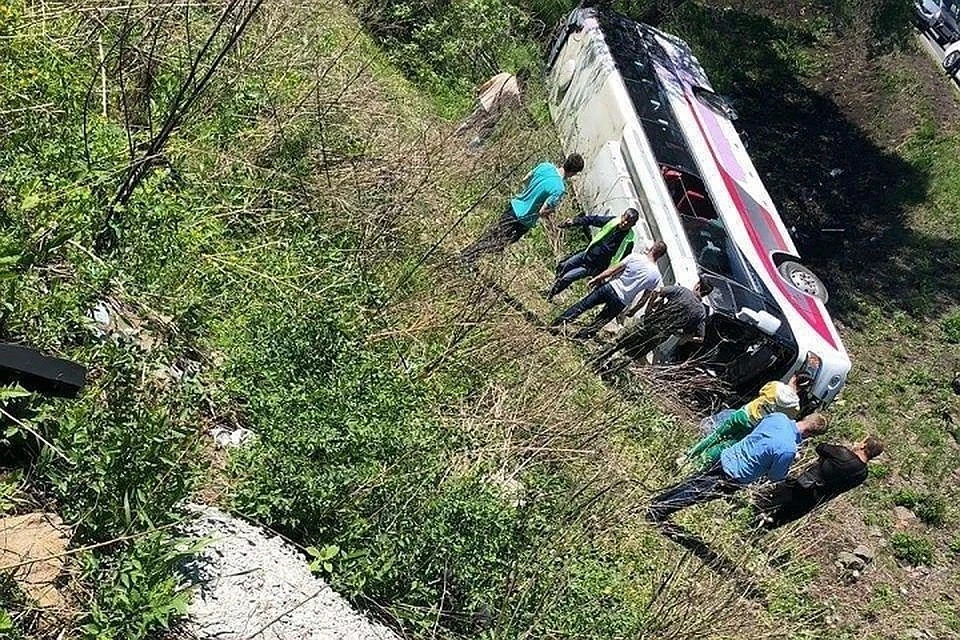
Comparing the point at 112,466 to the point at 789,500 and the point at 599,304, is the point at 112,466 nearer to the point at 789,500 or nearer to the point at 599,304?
the point at 789,500

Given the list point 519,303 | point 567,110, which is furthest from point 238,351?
point 567,110

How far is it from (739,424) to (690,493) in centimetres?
84

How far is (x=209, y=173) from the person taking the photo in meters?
5.87

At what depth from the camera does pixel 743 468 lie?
22.6ft

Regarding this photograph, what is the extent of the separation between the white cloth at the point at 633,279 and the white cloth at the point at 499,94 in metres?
2.87

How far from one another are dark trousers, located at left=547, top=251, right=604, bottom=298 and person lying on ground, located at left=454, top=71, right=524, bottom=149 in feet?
4.98

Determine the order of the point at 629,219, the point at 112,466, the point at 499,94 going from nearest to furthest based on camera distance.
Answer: the point at 112,466 → the point at 629,219 → the point at 499,94

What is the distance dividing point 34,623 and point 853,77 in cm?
1818

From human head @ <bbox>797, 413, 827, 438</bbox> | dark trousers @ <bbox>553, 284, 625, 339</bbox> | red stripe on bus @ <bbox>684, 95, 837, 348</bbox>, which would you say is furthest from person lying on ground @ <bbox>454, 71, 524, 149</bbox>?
human head @ <bbox>797, 413, 827, 438</bbox>

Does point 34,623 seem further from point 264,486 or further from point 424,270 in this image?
point 424,270

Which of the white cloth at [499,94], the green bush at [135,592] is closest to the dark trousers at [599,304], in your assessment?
the white cloth at [499,94]

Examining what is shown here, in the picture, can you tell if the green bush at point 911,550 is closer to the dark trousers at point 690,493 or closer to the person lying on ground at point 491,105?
the dark trousers at point 690,493

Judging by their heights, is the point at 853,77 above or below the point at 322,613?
above

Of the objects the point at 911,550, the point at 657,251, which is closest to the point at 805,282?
the point at 657,251
